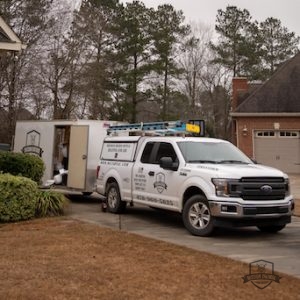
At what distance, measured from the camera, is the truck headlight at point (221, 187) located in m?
8.54

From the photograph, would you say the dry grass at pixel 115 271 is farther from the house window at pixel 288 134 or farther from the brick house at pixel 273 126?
the house window at pixel 288 134

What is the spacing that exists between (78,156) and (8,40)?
3956 mm

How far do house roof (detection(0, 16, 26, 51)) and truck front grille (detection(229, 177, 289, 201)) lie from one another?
20.6ft

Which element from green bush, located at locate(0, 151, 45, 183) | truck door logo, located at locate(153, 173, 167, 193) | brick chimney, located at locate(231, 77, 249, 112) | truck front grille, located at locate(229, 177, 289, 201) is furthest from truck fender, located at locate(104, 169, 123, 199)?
brick chimney, located at locate(231, 77, 249, 112)

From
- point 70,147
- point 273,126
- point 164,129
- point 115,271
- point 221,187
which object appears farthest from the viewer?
point 273,126

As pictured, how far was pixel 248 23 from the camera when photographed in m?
46.4

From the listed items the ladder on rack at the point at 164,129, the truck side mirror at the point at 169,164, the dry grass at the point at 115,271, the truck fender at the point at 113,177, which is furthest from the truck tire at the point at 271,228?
the truck fender at the point at 113,177

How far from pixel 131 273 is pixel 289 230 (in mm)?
4949

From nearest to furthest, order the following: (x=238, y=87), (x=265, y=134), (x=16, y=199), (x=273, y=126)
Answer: (x=16, y=199) < (x=273, y=126) < (x=265, y=134) < (x=238, y=87)

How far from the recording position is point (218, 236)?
892 cm

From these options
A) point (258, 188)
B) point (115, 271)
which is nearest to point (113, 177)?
point (258, 188)

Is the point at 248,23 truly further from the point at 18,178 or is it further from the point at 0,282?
the point at 0,282

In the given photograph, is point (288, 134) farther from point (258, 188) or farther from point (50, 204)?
point (258, 188)

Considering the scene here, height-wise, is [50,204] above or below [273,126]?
below
